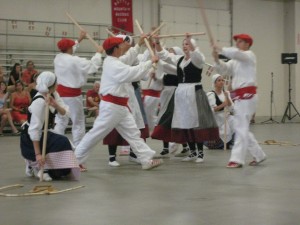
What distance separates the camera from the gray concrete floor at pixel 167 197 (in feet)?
13.1

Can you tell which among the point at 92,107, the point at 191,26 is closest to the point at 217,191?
the point at 92,107

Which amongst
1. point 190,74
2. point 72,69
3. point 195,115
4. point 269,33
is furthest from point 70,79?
point 269,33

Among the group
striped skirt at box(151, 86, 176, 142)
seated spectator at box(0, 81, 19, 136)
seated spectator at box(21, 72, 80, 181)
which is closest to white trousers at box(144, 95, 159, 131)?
striped skirt at box(151, 86, 176, 142)

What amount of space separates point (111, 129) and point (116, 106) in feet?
0.90

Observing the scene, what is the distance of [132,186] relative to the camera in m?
5.39

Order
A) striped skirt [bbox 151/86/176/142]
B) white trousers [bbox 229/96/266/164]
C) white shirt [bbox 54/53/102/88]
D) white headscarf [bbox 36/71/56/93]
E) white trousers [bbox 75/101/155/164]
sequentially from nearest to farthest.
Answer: white headscarf [bbox 36/71/56/93] → white trousers [bbox 75/101/155/164] → white trousers [bbox 229/96/266/164] → white shirt [bbox 54/53/102/88] → striped skirt [bbox 151/86/176/142]

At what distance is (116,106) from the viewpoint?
6289mm

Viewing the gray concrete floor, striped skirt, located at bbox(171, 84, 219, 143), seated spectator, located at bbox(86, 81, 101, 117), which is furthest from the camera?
seated spectator, located at bbox(86, 81, 101, 117)

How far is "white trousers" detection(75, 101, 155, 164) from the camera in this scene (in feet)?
20.6

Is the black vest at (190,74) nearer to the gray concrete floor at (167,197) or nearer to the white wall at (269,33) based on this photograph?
the gray concrete floor at (167,197)

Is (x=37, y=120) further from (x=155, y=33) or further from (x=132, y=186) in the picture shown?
(x=155, y=33)

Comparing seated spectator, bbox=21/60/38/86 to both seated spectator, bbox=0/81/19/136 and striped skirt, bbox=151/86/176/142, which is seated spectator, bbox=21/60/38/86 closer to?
seated spectator, bbox=0/81/19/136

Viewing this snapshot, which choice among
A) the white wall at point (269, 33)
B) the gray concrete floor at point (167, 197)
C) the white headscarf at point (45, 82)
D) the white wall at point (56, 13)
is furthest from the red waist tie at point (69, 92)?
the white wall at point (269, 33)

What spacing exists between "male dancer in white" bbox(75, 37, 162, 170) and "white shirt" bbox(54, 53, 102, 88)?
86 centimetres
